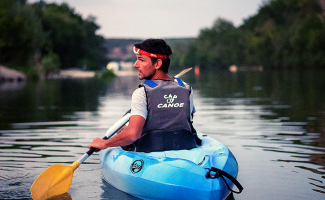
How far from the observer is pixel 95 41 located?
103438mm

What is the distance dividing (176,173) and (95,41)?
332ft

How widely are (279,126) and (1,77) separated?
121 feet

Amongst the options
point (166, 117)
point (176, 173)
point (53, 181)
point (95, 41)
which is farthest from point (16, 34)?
point (95, 41)

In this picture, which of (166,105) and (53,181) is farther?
(53,181)

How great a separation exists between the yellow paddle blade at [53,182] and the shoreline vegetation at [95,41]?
1547 inches

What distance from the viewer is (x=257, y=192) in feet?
16.5

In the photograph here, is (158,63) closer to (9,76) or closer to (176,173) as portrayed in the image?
(176,173)

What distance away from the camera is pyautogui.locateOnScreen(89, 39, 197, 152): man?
463cm

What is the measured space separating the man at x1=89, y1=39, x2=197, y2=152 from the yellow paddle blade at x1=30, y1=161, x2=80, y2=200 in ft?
1.61

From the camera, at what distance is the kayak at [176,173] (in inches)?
169

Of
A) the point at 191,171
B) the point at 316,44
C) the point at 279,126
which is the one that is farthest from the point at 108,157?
the point at 316,44

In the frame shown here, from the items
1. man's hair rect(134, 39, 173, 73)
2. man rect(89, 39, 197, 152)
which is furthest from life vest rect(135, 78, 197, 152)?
man's hair rect(134, 39, 173, 73)

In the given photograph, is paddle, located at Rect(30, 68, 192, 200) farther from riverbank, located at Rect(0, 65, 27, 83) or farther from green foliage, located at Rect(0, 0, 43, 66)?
riverbank, located at Rect(0, 65, 27, 83)

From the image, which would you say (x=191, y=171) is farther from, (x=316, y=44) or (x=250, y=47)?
(x=250, y=47)
